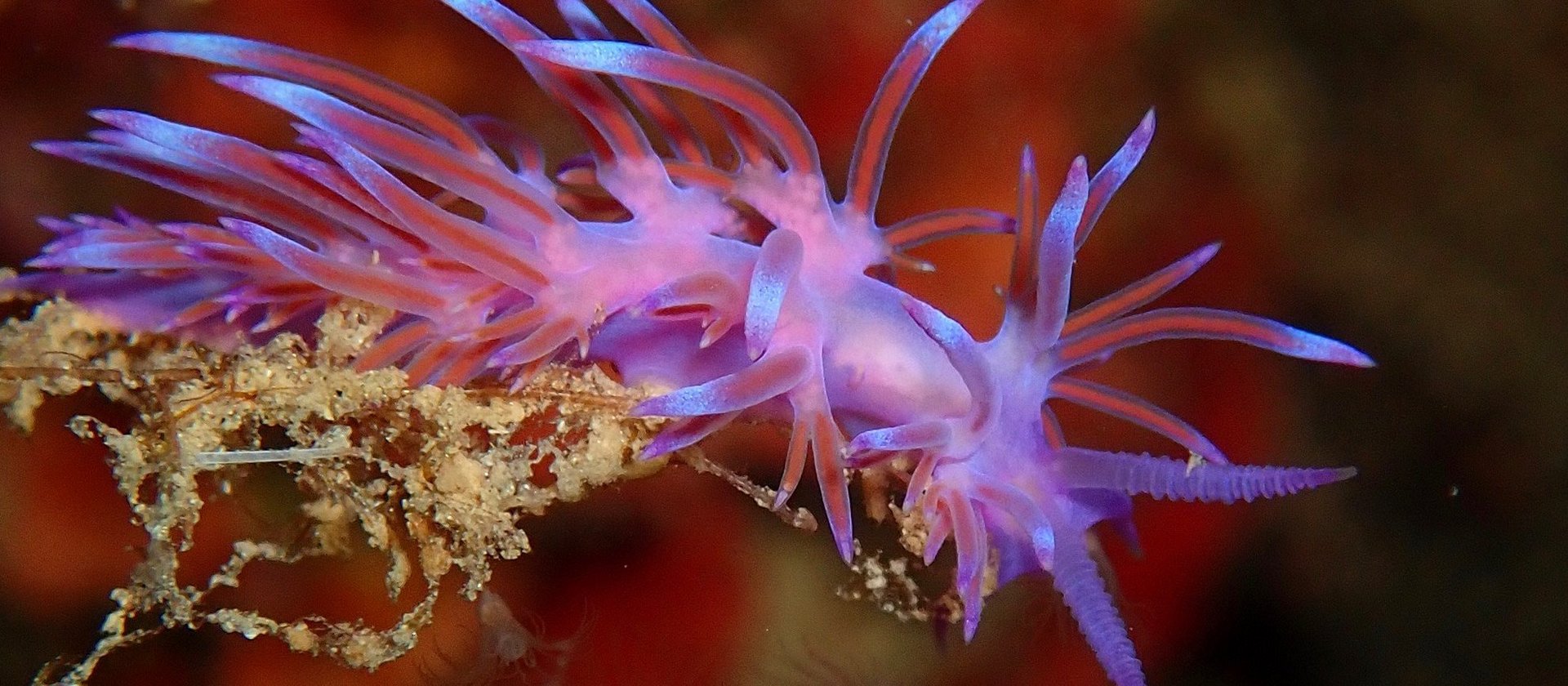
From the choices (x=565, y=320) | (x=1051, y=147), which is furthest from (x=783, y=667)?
(x=1051, y=147)

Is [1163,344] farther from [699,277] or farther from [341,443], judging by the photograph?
[341,443]

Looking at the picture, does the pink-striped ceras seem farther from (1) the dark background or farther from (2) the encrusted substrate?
(1) the dark background

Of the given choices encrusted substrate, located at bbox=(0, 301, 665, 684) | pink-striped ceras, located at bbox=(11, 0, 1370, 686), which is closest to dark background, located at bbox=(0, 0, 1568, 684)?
encrusted substrate, located at bbox=(0, 301, 665, 684)

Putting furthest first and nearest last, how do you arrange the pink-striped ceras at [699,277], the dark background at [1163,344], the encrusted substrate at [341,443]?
the dark background at [1163,344], the encrusted substrate at [341,443], the pink-striped ceras at [699,277]

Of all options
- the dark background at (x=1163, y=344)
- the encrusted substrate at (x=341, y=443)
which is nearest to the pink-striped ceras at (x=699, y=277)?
the encrusted substrate at (x=341, y=443)

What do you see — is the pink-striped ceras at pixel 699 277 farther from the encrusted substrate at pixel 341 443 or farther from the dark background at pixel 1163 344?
the dark background at pixel 1163 344

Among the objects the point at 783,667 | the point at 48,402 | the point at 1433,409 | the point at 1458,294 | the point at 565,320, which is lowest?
the point at 783,667

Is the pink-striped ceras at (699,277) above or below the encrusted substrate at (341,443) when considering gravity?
above

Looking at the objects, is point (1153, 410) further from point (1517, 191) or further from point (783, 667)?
point (1517, 191)
